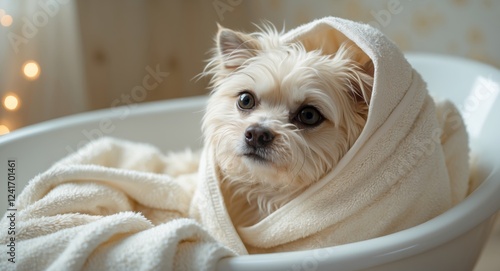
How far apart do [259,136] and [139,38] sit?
6.27ft

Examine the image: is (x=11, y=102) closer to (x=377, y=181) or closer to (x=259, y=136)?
(x=259, y=136)

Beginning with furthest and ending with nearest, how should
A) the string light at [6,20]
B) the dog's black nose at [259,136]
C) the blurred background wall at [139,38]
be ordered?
1. the blurred background wall at [139,38]
2. the string light at [6,20]
3. the dog's black nose at [259,136]

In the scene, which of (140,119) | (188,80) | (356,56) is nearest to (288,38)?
(356,56)

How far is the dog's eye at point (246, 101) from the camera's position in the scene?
1.42 m

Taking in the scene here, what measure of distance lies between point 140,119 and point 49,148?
0.38 metres

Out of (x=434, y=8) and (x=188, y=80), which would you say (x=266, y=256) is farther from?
(x=188, y=80)

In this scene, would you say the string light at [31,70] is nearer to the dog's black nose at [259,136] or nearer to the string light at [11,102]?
the string light at [11,102]

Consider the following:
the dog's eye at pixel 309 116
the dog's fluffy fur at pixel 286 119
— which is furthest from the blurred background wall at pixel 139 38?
the dog's eye at pixel 309 116

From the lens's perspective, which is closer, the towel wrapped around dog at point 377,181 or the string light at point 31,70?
the towel wrapped around dog at point 377,181

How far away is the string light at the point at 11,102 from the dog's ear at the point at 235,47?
1.28 m

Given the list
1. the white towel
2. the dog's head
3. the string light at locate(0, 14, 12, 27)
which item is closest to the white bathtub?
the white towel

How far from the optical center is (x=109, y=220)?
112 cm

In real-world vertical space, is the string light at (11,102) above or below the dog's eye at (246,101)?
below

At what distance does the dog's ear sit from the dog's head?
0.06m
